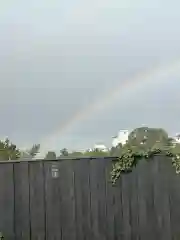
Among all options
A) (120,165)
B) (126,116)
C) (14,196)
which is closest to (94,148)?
(120,165)

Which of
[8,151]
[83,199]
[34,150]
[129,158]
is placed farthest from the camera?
[34,150]

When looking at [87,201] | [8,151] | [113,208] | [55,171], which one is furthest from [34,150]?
[113,208]

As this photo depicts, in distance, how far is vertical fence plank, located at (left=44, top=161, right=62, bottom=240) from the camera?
3.39m

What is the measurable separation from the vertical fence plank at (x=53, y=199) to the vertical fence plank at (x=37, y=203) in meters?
0.05

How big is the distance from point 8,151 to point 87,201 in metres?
1.21

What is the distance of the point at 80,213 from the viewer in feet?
11.0

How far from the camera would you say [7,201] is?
11.4 feet

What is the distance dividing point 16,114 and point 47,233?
353 cm

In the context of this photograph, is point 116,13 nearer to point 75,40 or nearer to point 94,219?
point 75,40

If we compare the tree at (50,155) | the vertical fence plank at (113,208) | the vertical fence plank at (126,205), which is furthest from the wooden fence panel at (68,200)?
the vertical fence plank at (126,205)

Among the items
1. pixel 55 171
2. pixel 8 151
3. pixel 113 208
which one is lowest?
pixel 113 208

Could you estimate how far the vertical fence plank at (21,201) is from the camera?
135 inches

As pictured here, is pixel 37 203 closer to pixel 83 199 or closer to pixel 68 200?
pixel 68 200

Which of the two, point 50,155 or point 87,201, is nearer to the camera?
point 87,201
